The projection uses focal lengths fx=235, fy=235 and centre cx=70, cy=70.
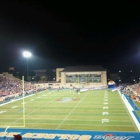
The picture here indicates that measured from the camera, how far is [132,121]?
1585cm

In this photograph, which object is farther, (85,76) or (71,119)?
(85,76)

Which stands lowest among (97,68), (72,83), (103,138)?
(103,138)

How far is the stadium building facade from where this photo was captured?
4769 cm

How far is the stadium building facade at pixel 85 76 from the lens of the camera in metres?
47.7

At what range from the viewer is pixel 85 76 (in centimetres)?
4878

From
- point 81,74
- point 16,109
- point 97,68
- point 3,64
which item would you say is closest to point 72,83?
point 81,74

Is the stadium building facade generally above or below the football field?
above

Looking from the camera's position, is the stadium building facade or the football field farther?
the stadium building facade

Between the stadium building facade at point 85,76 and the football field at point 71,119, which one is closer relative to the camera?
the football field at point 71,119

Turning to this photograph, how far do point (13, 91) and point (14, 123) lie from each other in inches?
651

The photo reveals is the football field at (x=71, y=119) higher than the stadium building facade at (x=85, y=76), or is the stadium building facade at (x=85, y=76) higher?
the stadium building facade at (x=85, y=76)

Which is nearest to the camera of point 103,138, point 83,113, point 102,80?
point 103,138

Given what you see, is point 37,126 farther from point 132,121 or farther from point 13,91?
point 13,91

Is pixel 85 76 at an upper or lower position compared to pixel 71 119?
upper
